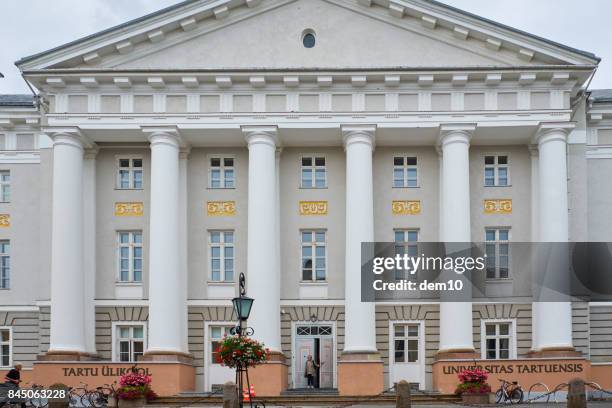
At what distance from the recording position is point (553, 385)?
133 ft

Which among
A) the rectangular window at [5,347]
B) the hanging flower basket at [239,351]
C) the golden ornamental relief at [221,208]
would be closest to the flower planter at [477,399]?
the hanging flower basket at [239,351]

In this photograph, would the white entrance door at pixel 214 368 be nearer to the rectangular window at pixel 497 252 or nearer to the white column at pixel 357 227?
the white column at pixel 357 227

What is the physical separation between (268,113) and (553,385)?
1463 cm

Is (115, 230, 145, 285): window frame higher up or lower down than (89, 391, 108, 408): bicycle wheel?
higher up

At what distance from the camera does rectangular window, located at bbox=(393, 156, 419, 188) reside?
148ft

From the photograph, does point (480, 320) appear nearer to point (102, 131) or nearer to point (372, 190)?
point (372, 190)

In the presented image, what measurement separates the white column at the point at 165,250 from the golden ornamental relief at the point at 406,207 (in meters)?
8.60

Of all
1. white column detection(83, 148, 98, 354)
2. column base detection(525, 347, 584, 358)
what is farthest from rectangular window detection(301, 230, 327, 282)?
column base detection(525, 347, 584, 358)

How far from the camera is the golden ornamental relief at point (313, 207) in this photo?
4475 centimetres

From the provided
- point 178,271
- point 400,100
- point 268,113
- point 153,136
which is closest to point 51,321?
point 178,271

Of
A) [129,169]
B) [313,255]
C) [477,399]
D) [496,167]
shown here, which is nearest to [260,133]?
[313,255]

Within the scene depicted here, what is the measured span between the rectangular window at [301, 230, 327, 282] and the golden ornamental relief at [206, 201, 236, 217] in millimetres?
2978

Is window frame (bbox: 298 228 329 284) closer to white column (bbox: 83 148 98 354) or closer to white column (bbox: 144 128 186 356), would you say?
white column (bbox: 144 128 186 356)

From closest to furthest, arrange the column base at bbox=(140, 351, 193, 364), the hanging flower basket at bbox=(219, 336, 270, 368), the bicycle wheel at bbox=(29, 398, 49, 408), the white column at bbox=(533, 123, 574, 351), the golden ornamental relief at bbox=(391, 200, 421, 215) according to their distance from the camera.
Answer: the hanging flower basket at bbox=(219, 336, 270, 368) < the bicycle wheel at bbox=(29, 398, 49, 408) < the column base at bbox=(140, 351, 193, 364) < the white column at bbox=(533, 123, 574, 351) < the golden ornamental relief at bbox=(391, 200, 421, 215)
